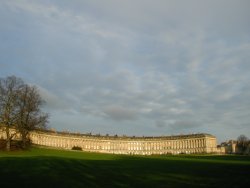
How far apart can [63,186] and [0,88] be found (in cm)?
6265

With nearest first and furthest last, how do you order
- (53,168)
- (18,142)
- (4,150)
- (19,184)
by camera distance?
(19,184) → (53,168) → (4,150) → (18,142)

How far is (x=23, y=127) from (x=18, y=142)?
10355mm

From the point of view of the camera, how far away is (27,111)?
82.3 meters

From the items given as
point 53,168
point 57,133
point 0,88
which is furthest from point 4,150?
point 57,133

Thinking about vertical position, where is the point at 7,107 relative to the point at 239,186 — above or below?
above

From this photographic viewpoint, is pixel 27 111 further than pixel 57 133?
No

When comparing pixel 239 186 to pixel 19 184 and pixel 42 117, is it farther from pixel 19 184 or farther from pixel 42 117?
pixel 42 117

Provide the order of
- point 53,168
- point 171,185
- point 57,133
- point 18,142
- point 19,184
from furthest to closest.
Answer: point 57,133 < point 18,142 < point 53,168 < point 171,185 < point 19,184

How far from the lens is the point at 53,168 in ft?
112

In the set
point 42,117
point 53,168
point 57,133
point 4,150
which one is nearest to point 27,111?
point 42,117

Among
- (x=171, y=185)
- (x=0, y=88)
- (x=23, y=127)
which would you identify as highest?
(x=0, y=88)

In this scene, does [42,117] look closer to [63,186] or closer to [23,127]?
[23,127]

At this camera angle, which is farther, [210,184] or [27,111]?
[27,111]

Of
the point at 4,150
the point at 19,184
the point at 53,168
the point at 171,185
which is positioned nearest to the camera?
the point at 19,184
